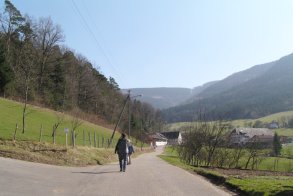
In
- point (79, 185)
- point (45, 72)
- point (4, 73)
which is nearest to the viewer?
point (79, 185)

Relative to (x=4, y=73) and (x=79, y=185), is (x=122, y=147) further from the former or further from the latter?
(x=4, y=73)

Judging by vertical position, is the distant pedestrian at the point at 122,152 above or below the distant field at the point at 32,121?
below

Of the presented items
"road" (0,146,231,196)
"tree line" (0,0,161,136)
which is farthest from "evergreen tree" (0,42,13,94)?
"road" (0,146,231,196)

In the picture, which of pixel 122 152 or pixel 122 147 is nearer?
pixel 122 152

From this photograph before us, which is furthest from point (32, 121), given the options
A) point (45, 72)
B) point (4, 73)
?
point (45, 72)

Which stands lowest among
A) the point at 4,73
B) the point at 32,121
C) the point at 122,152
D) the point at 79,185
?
the point at 79,185

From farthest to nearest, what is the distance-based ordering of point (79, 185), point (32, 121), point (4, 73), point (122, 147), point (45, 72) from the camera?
point (45, 72)
point (4, 73)
point (32, 121)
point (122, 147)
point (79, 185)

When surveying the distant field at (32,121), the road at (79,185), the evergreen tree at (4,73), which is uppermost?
the evergreen tree at (4,73)

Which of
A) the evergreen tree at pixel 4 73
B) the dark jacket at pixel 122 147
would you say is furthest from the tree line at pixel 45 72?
the dark jacket at pixel 122 147

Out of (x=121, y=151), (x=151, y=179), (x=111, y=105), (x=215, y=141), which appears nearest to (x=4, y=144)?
(x=121, y=151)

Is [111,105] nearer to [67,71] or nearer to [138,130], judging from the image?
[138,130]

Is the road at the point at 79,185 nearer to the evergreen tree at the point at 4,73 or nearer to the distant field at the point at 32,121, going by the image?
the distant field at the point at 32,121

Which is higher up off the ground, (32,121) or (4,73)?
(4,73)

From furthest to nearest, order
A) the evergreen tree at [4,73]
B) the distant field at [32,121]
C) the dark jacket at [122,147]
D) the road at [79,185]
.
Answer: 1. the evergreen tree at [4,73]
2. the distant field at [32,121]
3. the dark jacket at [122,147]
4. the road at [79,185]
